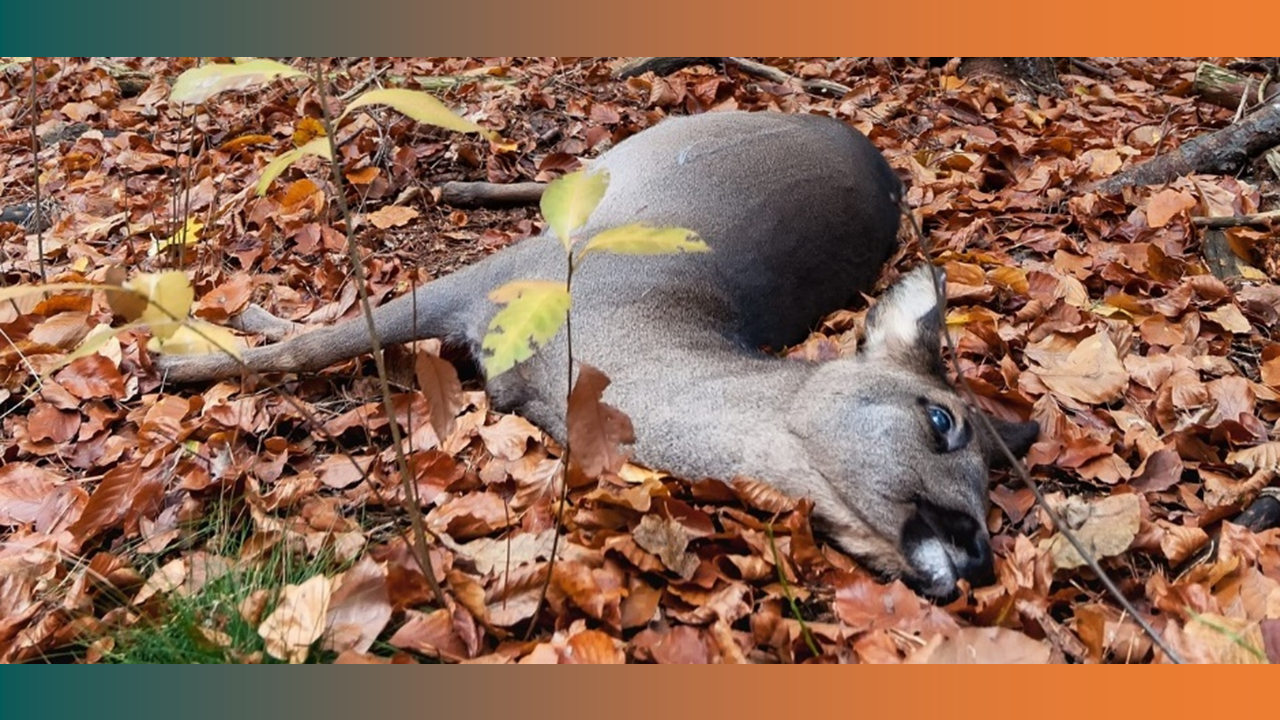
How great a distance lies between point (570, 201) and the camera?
207 cm

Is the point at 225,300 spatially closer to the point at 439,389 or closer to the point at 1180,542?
the point at 439,389

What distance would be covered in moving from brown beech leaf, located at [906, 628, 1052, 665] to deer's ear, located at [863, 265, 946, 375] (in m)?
1.19

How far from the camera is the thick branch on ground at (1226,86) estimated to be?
6.86 m

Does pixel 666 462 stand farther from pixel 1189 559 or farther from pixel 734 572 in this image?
pixel 1189 559

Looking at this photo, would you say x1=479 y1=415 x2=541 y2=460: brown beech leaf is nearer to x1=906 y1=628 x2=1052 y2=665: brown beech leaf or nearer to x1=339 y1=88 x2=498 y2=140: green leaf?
x1=906 y1=628 x2=1052 y2=665: brown beech leaf

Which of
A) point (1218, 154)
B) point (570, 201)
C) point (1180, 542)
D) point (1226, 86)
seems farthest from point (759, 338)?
point (1226, 86)

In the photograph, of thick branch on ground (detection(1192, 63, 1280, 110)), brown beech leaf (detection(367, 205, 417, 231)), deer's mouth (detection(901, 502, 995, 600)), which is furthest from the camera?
thick branch on ground (detection(1192, 63, 1280, 110))

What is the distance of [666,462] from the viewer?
131 inches

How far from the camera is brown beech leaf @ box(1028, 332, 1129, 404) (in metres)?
3.89

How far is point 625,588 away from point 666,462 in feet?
2.02

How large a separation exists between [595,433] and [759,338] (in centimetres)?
222

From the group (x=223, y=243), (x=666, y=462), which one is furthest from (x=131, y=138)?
(x=666, y=462)

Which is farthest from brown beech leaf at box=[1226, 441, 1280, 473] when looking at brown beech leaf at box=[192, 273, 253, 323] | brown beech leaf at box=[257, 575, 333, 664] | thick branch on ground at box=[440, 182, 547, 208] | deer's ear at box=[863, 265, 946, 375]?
brown beech leaf at box=[192, 273, 253, 323]

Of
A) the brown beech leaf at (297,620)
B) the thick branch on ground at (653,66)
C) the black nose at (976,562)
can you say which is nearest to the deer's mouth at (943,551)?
the black nose at (976,562)
